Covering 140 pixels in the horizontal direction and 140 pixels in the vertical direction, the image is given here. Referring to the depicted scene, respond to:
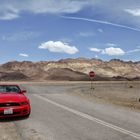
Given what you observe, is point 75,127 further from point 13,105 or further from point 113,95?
point 113,95

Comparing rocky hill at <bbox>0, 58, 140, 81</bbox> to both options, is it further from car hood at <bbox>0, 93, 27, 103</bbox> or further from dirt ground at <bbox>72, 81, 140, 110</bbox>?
car hood at <bbox>0, 93, 27, 103</bbox>

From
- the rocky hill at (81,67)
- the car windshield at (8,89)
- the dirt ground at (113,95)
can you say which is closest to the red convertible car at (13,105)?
the car windshield at (8,89)

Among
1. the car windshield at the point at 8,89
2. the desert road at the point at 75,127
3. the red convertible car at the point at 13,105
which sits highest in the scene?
the car windshield at the point at 8,89

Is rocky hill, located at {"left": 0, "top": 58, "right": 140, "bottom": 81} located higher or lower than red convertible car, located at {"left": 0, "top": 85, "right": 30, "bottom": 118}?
higher

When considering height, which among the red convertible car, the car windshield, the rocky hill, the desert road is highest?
the rocky hill

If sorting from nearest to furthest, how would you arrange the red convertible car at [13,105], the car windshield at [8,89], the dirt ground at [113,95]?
the red convertible car at [13,105] → the car windshield at [8,89] → the dirt ground at [113,95]

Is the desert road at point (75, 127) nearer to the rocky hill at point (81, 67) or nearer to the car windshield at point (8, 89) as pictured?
the car windshield at point (8, 89)

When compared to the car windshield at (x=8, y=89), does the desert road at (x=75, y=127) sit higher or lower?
lower

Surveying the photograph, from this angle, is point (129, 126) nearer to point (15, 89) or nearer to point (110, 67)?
point (15, 89)

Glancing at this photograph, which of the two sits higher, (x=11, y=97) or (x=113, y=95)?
(x=11, y=97)

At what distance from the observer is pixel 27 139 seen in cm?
934

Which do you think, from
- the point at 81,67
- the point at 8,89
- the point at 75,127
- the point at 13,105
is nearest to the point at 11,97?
the point at 13,105

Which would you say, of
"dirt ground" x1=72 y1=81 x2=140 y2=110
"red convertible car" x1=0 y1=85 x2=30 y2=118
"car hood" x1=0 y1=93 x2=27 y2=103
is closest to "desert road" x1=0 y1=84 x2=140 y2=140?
"red convertible car" x1=0 y1=85 x2=30 y2=118

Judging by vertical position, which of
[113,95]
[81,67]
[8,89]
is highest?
[81,67]
